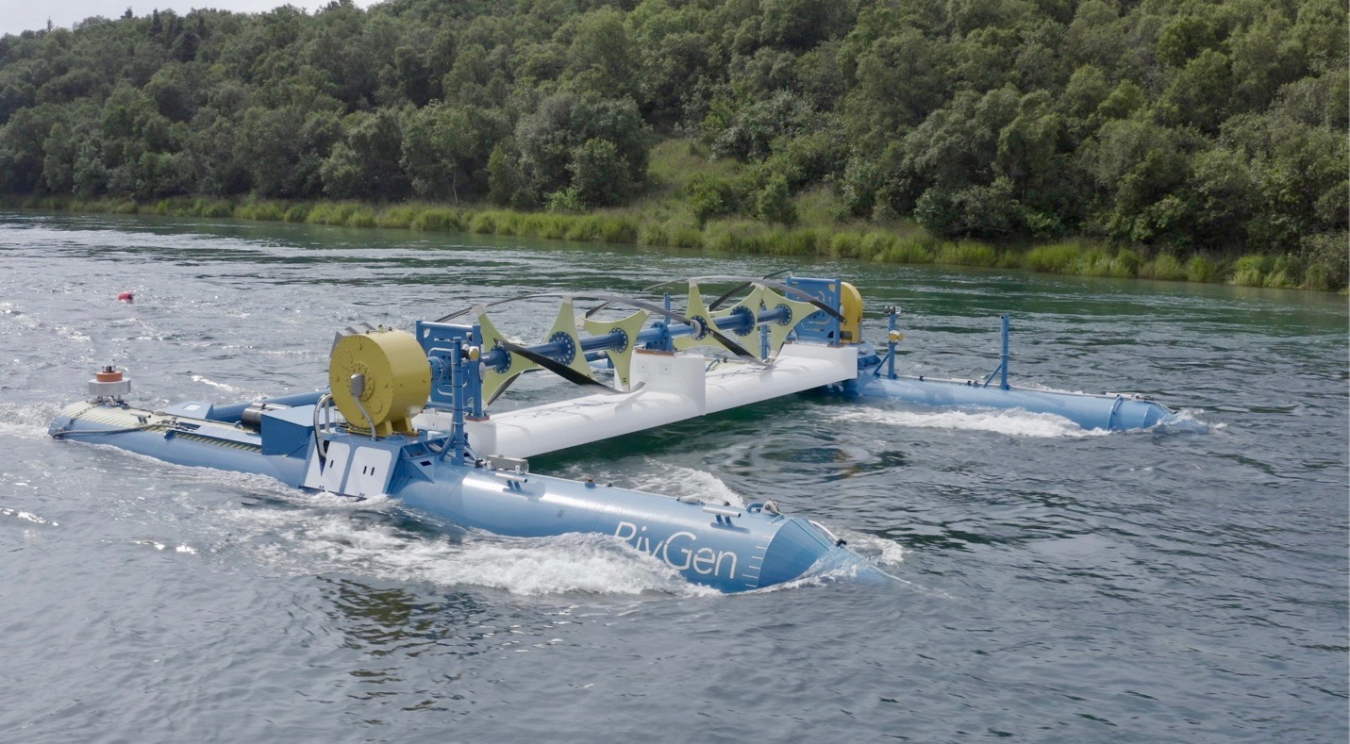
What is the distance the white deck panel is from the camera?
14.7m

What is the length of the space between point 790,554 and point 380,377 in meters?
4.46

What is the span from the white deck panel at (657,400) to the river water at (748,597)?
45 centimetres

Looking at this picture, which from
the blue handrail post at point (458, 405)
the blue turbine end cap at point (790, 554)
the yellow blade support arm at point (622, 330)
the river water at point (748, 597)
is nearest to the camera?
the river water at point (748, 597)

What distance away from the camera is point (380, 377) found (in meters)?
12.6

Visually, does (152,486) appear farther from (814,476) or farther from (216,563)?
(814,476)

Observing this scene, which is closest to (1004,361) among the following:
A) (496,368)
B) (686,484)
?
(686,484)

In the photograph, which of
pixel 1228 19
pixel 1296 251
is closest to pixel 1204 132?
pixel 1228 19

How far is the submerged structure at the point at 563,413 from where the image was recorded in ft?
37.0

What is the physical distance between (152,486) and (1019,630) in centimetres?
932

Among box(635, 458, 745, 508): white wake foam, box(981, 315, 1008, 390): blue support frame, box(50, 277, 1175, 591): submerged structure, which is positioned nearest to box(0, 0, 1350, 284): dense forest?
box(981, 315, 1008, 390): blue support frame

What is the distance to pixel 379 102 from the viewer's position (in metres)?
91.6

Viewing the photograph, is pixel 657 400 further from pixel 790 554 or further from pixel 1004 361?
pixel 790 554

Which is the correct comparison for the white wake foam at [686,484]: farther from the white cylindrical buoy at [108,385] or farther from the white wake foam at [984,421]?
the white cylindrical buoy at [108,385]

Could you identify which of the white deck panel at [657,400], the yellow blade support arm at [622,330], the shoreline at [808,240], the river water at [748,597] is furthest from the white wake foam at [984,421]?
the shoreline at [808,240]
